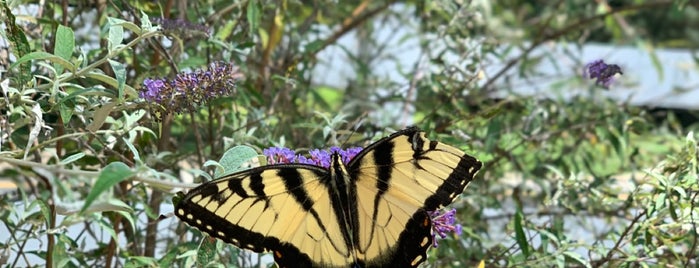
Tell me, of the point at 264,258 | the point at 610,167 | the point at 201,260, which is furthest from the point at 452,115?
the point at 610,167

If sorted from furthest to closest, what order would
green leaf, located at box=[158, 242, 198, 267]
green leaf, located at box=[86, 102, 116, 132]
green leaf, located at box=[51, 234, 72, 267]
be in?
1. green leaf, located at box=[158, 242, 198, 267]
2. green leaf, located at box=[51, 234, 72, 267]
3. green leaf, located at box=[86, 102, 116, 132]

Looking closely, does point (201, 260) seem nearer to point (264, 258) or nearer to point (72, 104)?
point (72, 104)

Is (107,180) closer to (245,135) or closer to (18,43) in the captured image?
(18,43)

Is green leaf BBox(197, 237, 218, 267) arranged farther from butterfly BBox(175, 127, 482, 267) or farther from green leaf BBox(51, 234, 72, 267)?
green leaf BBox(51, 234, 72, 267)

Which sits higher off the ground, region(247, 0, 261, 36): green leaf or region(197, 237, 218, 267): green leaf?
region(247, 0, 261, 36): green leaf

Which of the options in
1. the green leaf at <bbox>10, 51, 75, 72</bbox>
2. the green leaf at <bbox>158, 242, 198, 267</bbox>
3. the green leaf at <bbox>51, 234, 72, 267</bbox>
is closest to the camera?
the green leaf at <bbox>10, 51, 75, 72</bbox>

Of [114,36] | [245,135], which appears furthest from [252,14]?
[114,36]

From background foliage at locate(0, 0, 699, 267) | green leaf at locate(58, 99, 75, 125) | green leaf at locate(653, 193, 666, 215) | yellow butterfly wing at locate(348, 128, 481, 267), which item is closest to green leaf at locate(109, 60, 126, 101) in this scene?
background foliage at locate(0, 0, 699, 267)
